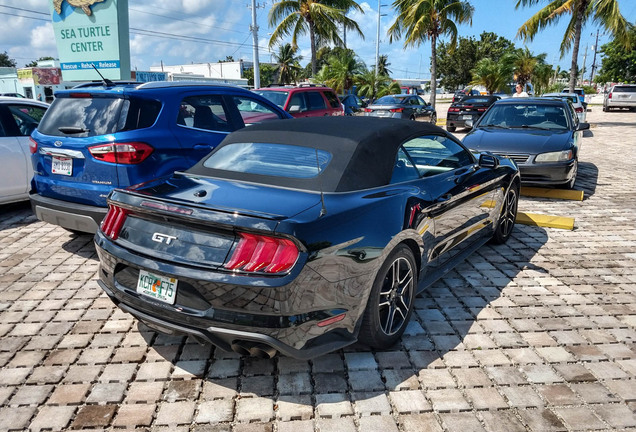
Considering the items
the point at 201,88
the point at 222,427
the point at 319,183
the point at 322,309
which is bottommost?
the point at 222,427

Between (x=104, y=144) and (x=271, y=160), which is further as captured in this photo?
(x=104, y=144)

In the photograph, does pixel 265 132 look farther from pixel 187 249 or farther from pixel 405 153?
pixel 187 249

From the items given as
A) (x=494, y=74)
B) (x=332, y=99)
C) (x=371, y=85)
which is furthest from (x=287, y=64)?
(x=332, y=99)

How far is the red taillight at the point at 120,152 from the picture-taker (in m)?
4.41

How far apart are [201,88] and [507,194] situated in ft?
12.2

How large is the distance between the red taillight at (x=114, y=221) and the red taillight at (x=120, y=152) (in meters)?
1.44

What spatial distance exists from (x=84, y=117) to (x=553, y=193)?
730cm

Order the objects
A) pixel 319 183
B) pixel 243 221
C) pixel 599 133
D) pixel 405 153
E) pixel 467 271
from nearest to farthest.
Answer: pixel 243 221
pixel 319 183
pixel 405 153
pixel 467 271
pixel 599 133

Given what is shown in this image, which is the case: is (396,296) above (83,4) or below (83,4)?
below

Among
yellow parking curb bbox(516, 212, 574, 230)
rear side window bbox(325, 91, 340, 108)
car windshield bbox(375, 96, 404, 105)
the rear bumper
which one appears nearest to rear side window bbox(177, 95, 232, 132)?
the rear bumper

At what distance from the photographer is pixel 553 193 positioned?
8.20 meters

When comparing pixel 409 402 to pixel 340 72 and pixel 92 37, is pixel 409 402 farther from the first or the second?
pixel 340 72

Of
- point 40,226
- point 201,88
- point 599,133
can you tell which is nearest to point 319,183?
point 201,88

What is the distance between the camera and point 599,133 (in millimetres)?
19312
